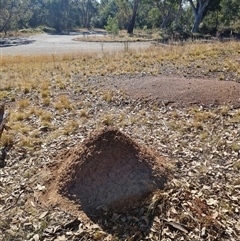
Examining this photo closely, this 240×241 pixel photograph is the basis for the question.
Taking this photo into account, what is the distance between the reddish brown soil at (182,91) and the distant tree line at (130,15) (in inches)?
521

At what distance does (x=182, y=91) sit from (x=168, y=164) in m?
2.87

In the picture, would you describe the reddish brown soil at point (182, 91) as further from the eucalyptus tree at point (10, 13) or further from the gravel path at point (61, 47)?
the eucalyptus tree at point (10, 13)

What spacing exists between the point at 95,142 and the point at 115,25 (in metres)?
22.3

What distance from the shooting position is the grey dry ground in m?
2.21

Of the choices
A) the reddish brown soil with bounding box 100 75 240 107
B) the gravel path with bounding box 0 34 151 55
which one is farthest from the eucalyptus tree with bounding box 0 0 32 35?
the reddish brown soil with bounding box 100 75 240 107

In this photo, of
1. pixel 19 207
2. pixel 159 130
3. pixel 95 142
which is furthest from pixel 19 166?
pixel 159 130

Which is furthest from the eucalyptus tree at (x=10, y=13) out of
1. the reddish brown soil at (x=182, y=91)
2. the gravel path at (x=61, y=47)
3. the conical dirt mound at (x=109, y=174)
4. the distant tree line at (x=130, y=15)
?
the conical dirt mound at (x=109, y=174)

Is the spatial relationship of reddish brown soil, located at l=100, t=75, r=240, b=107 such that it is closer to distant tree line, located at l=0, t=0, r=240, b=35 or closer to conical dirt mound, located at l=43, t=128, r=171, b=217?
conical dirt mound, located at l=43, t=128, r=171, b=217

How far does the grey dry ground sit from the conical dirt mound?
12 centimetres

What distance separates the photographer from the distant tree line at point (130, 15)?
24125 mm

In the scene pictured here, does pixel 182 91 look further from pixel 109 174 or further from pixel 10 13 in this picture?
pixel 10 13

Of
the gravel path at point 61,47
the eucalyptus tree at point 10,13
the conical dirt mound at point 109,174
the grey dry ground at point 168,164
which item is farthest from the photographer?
the eucalyptus tree at point 10,13

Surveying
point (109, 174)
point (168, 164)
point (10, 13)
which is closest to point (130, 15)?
point (10, 13)

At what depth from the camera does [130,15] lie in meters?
37.3
